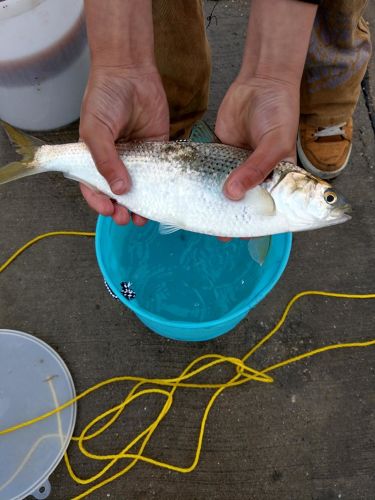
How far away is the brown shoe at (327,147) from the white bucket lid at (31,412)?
1810mm

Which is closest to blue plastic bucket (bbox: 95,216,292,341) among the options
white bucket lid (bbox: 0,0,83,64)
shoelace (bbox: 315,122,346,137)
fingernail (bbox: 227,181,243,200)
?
fingernail (bbox: 227,181,243,200)

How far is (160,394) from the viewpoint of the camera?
2.31 meters

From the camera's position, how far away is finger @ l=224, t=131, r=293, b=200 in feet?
5.17

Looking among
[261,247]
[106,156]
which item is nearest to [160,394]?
[261,247]

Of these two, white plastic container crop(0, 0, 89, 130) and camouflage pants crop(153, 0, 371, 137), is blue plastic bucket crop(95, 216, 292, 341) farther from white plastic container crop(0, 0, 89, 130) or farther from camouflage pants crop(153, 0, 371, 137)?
white plastic container crop(0, 0, 89, 130)

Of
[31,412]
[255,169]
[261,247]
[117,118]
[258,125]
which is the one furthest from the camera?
[31,412]

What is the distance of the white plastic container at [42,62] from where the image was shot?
2340mm

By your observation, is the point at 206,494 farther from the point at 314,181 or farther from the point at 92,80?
the point at 92,80

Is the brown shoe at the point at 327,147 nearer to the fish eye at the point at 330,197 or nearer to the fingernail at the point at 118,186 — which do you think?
the fish eye at the point at 330,197

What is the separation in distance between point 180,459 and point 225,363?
0.50 metres

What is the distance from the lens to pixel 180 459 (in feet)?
7.20

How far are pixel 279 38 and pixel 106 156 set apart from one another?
816 mm

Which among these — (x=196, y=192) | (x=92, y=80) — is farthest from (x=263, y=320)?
(x=92, y=80)

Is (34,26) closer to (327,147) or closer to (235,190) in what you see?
(235,190)
